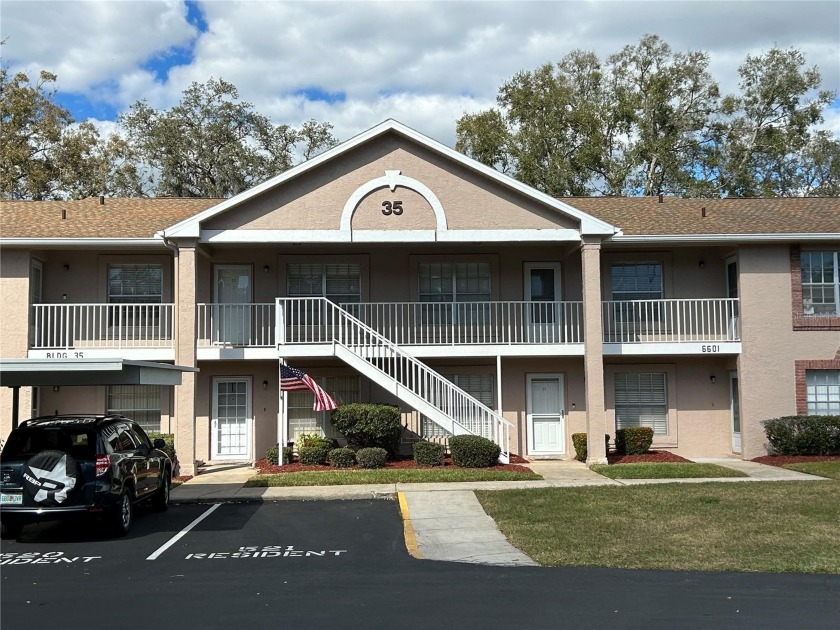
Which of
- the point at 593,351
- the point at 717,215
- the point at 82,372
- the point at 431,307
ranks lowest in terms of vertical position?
the point at 82,372

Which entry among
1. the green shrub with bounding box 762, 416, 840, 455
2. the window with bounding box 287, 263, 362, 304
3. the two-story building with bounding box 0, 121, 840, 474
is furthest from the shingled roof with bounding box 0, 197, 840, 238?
the green shrub with bounding box 762, 416, 840, 455

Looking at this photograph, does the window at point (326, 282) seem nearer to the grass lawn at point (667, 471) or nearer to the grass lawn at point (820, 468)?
the grass lawn at point (667, 471)

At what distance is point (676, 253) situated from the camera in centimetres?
2108

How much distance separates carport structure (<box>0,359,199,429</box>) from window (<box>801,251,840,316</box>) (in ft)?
47.8

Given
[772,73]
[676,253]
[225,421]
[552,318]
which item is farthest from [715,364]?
[772,73]

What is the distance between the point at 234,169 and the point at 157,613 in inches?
1424

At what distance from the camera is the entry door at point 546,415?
20.6 m

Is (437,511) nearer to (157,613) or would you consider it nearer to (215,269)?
(157,613)

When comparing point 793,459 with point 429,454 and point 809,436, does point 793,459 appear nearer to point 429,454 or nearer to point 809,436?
point 809,436

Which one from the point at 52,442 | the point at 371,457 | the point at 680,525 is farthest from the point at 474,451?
the point at 52,442

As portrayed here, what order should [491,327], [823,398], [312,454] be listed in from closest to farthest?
[312,454] → [823,398] → [491,327]

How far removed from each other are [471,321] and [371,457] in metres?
4.20

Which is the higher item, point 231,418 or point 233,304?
point 233,304

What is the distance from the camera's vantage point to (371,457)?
17.8 m
